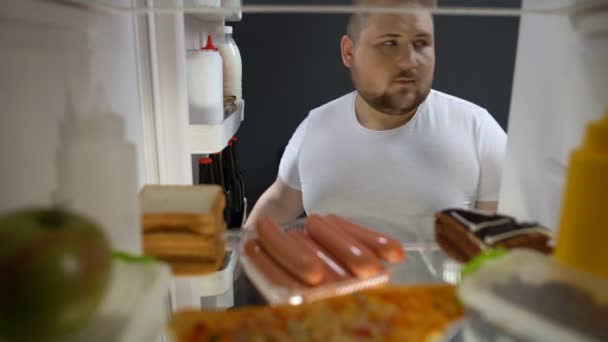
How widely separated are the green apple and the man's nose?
1155mm

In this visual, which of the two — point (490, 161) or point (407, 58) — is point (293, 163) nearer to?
point (407, 58)

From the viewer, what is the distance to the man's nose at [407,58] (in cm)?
134

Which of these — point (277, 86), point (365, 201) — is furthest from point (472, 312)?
point (277, 86)

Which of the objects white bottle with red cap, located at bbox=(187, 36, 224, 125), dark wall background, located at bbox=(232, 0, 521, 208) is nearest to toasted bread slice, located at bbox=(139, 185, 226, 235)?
white bottle with red cap, located at bbox=(187, 36, 224, 125)

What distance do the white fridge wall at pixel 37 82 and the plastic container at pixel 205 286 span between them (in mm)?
244

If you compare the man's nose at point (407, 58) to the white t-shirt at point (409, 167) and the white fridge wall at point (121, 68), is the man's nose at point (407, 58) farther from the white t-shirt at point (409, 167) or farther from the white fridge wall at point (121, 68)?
the white fridge wall at point (121, 68)

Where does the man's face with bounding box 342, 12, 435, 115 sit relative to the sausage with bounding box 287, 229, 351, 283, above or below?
above

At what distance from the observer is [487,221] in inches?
26.7

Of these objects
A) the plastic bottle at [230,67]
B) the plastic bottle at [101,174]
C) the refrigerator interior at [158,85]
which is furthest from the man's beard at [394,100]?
the plastic bottle at [101,174]

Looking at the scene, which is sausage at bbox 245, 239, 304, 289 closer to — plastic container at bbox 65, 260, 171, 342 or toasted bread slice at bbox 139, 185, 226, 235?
toasted bread slice at bbox 139, 185, 226, 235

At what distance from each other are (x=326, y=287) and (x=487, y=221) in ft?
0.90

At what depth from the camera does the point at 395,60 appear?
53.2 inches

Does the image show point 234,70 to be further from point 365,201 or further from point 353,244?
point 353,244

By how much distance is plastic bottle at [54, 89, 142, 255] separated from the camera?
0.48 meters
